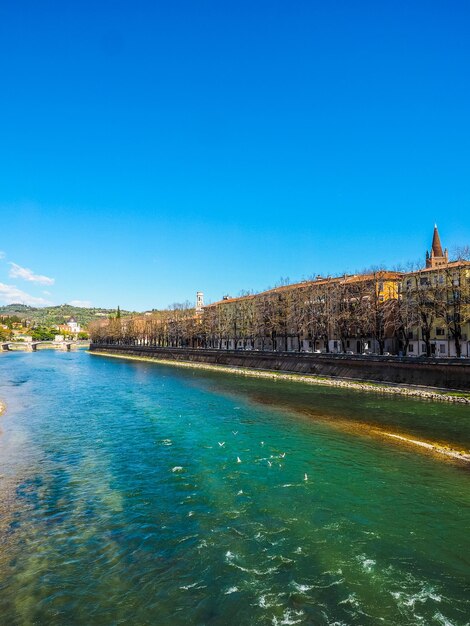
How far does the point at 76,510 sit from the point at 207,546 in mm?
5657

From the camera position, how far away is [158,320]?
475 ft

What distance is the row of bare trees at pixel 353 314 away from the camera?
5662 cm

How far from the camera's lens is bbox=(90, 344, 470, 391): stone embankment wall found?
4350cm

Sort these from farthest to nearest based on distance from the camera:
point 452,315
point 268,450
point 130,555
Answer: point 452,315 < point 268,450 < point 130,555

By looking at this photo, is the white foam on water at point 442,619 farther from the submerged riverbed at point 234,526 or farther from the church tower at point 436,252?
the church tower at point 436,252

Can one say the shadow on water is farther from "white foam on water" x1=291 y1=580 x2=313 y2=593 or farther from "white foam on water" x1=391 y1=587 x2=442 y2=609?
"white foam on water" x1=291 y1=580 x2=313 y2=593

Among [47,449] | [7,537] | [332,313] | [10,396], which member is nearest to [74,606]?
[7,537]

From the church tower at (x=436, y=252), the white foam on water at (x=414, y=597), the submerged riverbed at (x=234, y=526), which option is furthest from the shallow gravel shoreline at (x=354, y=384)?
the church tower at (x=436, y=252)

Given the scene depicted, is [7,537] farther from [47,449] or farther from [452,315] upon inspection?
[452,315]

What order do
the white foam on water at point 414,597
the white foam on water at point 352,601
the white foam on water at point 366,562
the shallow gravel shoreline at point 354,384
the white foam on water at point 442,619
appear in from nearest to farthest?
the white foam on water at point 442,619
the white foam on water at point 352,601
the white foam on water at point 414,597
the white foam on water at point 366,562
the shallow gravel shoreline at point 354,384

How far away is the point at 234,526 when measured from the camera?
568 inches

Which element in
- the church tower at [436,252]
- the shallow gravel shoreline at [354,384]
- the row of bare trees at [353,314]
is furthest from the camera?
the church tower at [436,252]

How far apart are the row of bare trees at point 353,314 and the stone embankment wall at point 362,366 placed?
7872 mm

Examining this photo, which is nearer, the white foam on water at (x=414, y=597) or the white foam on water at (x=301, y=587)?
the white foam on water at (x=414, y=597)
